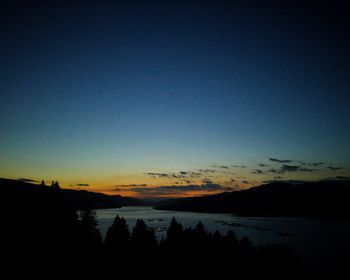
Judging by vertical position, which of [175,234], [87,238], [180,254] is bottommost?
[180,254]

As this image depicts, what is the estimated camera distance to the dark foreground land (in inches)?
1128

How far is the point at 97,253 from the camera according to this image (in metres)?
34.7

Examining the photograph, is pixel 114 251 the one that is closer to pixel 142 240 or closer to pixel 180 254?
pixel 142 240

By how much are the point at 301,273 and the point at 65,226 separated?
43.6 m

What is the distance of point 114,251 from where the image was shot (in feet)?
121

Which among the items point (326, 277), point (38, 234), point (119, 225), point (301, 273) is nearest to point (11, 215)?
point (38, 234)

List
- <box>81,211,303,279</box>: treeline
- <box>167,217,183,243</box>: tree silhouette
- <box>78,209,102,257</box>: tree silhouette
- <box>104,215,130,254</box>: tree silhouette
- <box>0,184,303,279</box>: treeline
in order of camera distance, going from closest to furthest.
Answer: <box>0,184,303,279</box>: treeline, <box>78,209,102,257</box>: tree silhouette, <box>81,211,303,279</box>: treeline, <box>104,215,130,254</box>: tree silhouette, <box>167,217,183,243</box>: tree silhouette

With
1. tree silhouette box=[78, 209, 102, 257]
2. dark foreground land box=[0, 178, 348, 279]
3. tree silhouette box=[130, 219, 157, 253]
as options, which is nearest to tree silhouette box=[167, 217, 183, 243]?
dark foreground land box=[0, 178, 348, 279]

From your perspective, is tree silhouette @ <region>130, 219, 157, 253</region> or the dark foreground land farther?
tree silhouette @ <region>130, 219, 157, 253</region>

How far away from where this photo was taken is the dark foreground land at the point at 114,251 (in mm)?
28656

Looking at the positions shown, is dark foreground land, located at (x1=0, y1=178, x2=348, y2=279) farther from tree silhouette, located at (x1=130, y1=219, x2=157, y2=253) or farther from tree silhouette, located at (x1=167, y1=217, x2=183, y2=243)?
tree silhouette, located at (x1=167, y1=217, x2=183, y2=243)

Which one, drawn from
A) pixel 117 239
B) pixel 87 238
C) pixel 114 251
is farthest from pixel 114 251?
pixel 87 238

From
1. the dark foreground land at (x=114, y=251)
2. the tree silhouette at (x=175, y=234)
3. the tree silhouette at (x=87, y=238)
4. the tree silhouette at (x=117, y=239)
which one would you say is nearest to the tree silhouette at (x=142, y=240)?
the dark foreground land at (x=114, y=251)

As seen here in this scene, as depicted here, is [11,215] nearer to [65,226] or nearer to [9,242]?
[9,242]
